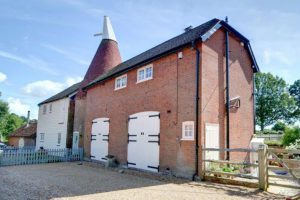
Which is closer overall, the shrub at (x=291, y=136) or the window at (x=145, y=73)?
the window at (x=145, y=73)

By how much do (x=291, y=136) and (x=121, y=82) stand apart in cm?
1269

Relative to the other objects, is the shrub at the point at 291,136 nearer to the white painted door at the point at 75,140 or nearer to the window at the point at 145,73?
the window at the point at 145,73

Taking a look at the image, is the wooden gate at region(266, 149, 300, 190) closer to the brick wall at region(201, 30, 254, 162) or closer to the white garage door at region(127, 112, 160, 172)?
the brick wall at region(201, 30, 254, 162)

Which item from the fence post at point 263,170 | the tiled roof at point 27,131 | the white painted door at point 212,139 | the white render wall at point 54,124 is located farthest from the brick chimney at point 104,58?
the fence post at point 263,170

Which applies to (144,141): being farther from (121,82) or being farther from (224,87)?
(224,87)

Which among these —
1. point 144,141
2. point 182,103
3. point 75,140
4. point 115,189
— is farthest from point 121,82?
point 75,140

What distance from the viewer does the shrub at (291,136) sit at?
18.5 m

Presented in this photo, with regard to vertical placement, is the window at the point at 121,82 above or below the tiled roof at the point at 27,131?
above

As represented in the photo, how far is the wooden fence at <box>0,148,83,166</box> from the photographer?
1672cm

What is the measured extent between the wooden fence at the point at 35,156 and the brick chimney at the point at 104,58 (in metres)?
5.86

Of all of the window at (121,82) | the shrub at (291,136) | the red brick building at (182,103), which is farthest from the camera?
the shrub at (291,136)

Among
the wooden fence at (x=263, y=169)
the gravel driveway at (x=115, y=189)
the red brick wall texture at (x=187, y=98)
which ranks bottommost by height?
the gravel driveway at (x=115, y=189)

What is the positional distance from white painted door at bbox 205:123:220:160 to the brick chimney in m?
13.7

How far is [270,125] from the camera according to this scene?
4738 centimetres
